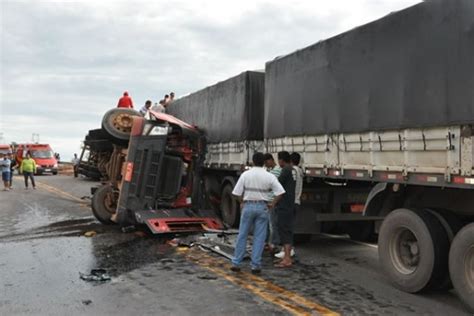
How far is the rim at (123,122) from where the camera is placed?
11.5m

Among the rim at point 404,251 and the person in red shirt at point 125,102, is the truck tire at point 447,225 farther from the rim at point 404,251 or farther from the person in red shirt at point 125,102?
the person in red shirt at point 125,102

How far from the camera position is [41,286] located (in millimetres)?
6090

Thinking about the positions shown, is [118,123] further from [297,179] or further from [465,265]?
[465,265]

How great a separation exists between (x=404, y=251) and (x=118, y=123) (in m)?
7.27

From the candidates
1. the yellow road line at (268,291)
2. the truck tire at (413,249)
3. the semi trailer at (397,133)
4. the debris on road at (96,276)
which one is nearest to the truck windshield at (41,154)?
the semi trailer at (397,133)

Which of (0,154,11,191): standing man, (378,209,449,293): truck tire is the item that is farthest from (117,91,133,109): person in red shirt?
(0,154,11,191): standing man

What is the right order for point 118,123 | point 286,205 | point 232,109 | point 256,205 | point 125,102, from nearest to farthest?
point 256,205, point 286,205, point 232,109, point 118,123, point 125,102

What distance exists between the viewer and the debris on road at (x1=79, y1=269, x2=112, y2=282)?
20.8ft

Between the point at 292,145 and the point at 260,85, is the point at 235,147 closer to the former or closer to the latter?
the point at 260,85

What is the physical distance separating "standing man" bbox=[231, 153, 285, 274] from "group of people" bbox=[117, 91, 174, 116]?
5.09 m

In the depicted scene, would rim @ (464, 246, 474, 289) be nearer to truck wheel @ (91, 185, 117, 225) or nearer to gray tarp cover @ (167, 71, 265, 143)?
gray tarp cover @ (167, 71, 265, 143)

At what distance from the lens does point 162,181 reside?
10242 millimetres

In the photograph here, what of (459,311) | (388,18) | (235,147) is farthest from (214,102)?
(459,311)

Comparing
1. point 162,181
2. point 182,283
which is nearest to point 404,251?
point 182,283
